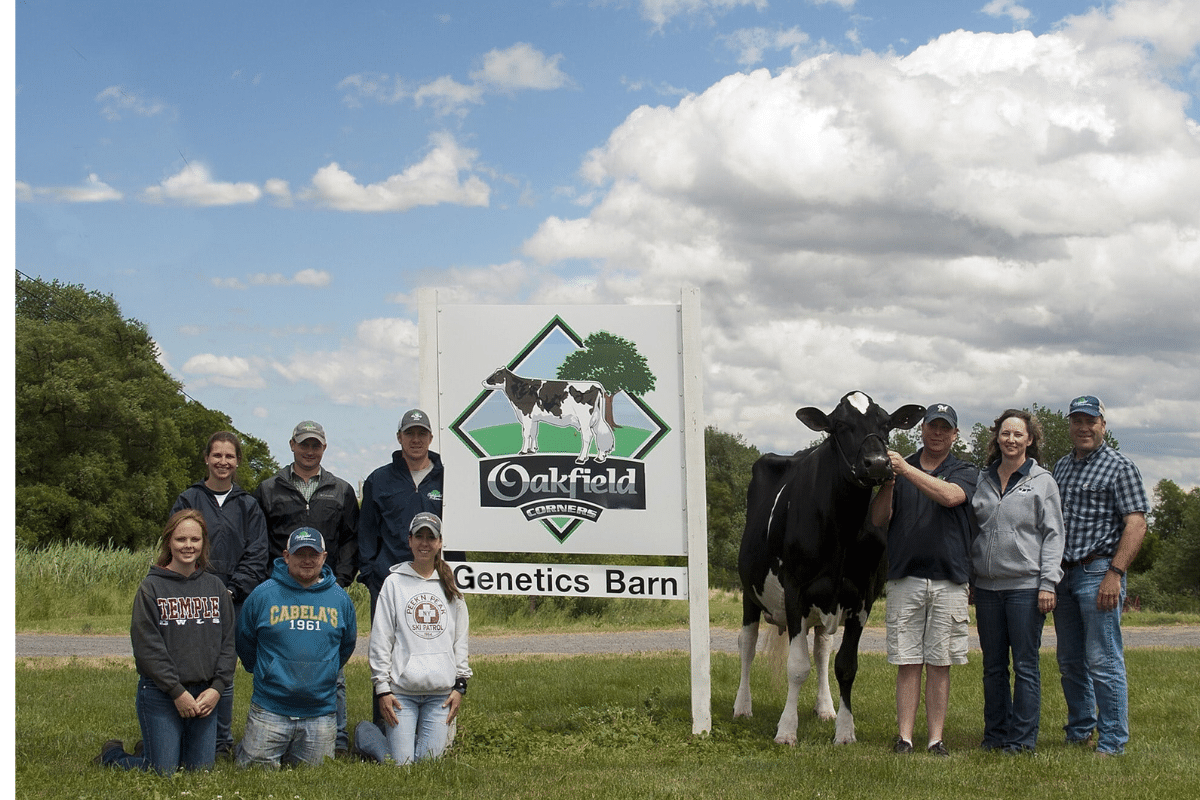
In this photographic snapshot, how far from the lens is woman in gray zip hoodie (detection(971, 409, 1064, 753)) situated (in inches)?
286

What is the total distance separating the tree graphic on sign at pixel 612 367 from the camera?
8289mm

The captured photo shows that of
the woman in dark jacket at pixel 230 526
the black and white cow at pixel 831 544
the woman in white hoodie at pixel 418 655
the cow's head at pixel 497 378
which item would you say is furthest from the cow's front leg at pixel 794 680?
the woman in dark jacket at pixel 230 526

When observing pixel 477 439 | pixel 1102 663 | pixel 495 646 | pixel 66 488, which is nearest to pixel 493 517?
pixel 477 439

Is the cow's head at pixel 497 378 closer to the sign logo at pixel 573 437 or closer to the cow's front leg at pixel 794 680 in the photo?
the sign logo at pixel 573 437

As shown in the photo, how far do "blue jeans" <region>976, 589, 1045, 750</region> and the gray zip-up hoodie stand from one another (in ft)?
0.44

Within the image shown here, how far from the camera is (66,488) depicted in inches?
1612

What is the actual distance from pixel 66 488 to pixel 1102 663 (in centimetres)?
4163

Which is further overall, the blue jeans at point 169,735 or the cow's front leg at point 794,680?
the cow's front leg at point 794,680

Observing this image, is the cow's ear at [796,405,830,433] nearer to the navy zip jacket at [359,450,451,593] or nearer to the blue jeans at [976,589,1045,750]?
the blue jeans at [976,589,1045,750]

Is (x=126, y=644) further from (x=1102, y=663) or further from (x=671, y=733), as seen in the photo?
(x=1102, y=663)

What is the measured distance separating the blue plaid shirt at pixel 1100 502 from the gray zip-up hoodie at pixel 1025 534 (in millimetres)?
221

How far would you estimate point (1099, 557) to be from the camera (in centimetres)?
740

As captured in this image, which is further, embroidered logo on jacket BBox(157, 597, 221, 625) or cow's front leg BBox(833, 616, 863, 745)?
cow's front leg BBox(833, 616, 863, 745)

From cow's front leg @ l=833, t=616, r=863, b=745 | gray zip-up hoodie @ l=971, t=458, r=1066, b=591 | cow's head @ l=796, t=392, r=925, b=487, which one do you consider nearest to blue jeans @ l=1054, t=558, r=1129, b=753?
gray zip-up hoodie @ l=971, t=458, r=1066, b=591
